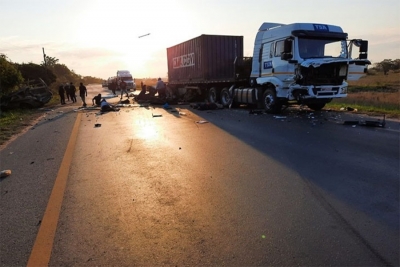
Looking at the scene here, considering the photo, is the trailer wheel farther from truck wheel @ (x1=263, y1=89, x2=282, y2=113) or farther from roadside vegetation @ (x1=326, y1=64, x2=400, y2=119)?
roadside vegetation @ (x1=326, y1=64, x2=400, y2=119)

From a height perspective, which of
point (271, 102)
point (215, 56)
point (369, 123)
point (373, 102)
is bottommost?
point (373, 102)

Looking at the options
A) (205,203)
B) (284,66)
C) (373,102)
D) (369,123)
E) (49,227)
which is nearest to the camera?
(49,227)

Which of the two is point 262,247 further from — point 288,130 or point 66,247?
point 288,130

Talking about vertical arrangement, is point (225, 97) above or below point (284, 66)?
below

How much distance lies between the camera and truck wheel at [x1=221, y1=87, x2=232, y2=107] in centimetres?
1661

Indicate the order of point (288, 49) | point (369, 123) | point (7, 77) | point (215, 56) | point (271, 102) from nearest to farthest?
point (369, 123), point (288, 49), point (271, 102), point (215, 56), point (7, 77)

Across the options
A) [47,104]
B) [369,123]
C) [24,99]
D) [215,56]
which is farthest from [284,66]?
[47,104]

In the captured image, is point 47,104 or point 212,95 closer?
point 212,95

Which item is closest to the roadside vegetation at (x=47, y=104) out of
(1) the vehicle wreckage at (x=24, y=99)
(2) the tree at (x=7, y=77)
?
(2) the tree at (x=7, y=77)

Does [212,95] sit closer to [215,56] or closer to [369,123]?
[215,56]

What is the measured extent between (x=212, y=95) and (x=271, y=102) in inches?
226

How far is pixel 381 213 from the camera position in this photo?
11.3 feet

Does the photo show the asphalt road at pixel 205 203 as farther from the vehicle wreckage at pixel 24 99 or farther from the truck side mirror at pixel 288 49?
the vehicle wreckage at pixel 24 99

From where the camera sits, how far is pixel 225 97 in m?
17.0
